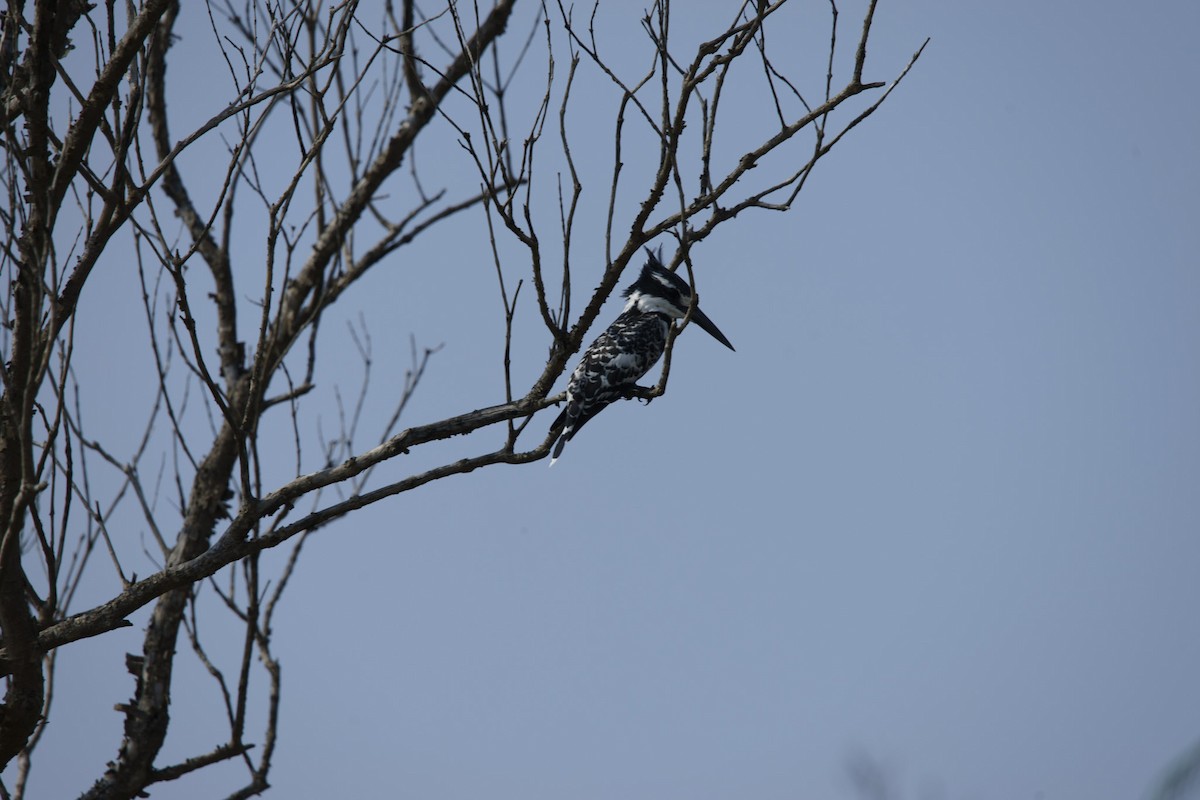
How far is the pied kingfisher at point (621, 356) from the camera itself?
6.84m

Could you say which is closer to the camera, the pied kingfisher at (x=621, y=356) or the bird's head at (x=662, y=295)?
the pied kingfisher at (x=621, y=356)

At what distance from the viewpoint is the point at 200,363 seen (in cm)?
356

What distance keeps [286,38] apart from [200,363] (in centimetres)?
150

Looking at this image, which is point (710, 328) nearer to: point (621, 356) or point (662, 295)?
point (662, 295)

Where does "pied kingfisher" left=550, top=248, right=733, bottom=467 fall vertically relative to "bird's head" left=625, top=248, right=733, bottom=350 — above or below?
below

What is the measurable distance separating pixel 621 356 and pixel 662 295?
5.69 feet

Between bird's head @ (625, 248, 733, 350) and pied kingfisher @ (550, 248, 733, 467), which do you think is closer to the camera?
pied kingfisher @ (550, 248, 733, 467)

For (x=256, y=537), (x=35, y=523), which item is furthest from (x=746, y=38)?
(x=35, y=523)

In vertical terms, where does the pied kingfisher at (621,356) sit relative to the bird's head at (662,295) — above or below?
below

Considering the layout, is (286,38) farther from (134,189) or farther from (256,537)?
(256,537)

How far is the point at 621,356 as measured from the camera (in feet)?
23.5

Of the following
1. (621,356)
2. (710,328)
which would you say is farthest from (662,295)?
(621,356)

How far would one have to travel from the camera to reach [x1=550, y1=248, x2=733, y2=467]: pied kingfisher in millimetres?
6840

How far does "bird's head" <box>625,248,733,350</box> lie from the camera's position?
8.64m
